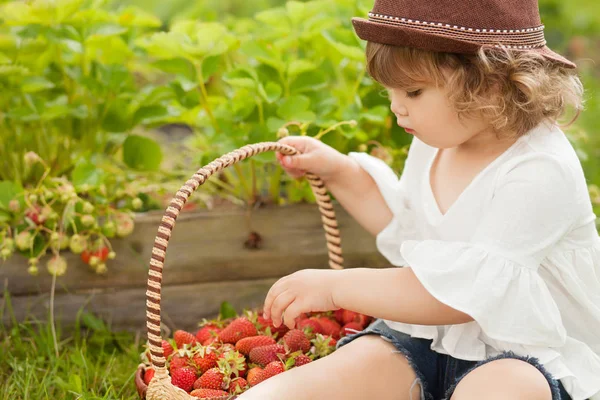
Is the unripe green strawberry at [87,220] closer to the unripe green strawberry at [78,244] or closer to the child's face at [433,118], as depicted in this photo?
the unripe green strawberry at [78,244]

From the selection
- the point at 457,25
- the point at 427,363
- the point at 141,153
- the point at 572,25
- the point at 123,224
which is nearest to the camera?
the point at 457,25

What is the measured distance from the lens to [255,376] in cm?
130

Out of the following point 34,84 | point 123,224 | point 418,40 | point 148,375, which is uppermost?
point 418,40

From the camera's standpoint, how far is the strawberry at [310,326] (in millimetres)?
1466

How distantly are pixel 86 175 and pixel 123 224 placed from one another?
0.13 metres

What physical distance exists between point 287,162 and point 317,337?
34 cm

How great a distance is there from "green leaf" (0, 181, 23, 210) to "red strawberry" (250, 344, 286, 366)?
0.63 metres

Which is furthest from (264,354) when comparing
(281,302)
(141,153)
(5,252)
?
(141,153)

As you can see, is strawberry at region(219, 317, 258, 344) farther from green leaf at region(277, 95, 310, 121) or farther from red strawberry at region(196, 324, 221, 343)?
green leaf at region(277, 95, 310, 121)

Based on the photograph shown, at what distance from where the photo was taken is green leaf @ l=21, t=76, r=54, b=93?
174cm

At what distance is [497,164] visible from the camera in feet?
4.16

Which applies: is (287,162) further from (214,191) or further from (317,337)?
(214,191)

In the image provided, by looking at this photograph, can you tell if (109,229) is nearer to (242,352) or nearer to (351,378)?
(242,352)

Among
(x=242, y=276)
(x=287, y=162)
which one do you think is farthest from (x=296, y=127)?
(x=242, y=276)
